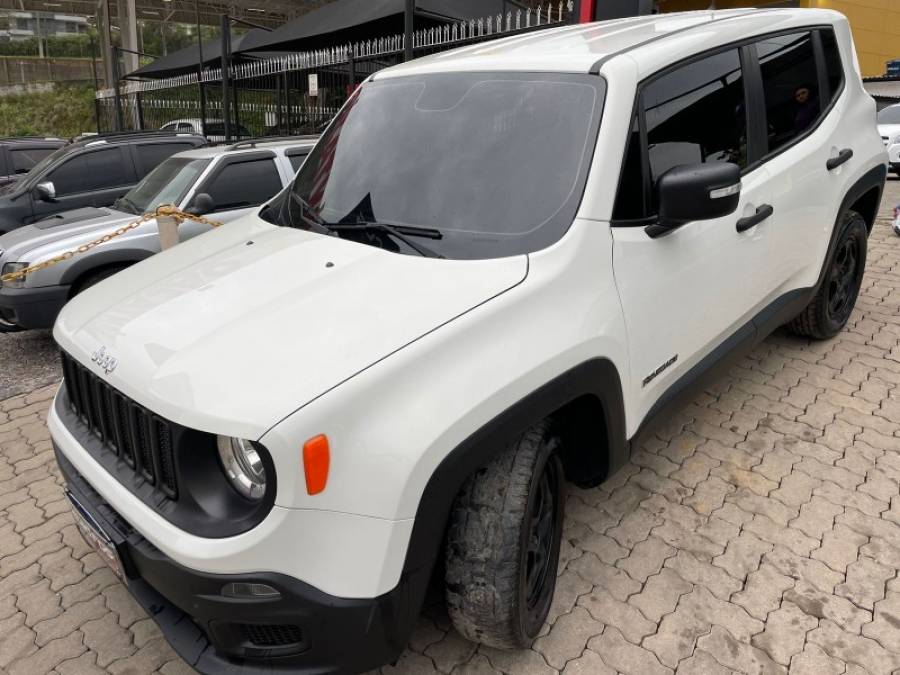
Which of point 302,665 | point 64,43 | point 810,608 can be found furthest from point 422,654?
point 64,43

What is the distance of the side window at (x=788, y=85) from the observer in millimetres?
3252

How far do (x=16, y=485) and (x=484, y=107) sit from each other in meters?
2.99

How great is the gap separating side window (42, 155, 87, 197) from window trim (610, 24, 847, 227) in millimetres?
7274

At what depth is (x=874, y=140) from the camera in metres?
4.24

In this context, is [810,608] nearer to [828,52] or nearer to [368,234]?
[368,234]

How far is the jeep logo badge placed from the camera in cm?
204

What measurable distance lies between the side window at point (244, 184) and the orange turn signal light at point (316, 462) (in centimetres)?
489

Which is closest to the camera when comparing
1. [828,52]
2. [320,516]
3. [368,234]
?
[320,516]

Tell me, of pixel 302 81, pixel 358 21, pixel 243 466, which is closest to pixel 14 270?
pixel 243 466

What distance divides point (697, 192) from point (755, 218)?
0.92 m

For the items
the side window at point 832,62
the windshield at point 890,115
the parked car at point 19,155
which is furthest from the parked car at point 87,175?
the windshield at point 890,115

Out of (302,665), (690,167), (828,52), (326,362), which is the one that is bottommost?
(302,665)

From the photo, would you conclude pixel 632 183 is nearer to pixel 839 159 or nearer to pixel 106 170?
pixel 839 159

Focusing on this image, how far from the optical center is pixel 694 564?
9.08 feet
